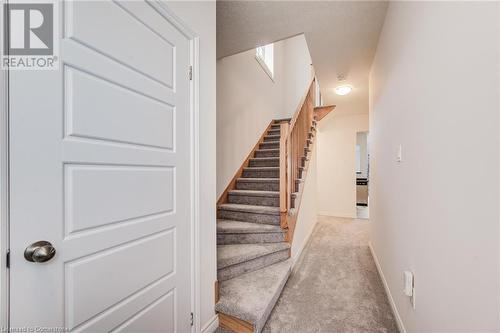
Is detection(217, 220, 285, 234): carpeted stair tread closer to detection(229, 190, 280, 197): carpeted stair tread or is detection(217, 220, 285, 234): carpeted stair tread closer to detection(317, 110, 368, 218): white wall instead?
detection(229, 190, 280, 197): carpeted stair tread

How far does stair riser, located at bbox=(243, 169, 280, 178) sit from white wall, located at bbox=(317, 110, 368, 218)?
8.67ft

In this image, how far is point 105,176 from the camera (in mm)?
944

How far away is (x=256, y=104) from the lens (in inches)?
164

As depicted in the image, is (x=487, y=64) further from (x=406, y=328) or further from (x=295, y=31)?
(x=295, y=31)

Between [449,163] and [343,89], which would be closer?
[449,163]

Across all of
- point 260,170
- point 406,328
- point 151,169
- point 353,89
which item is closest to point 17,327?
point 151,169

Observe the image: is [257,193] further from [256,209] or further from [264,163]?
[264,163]

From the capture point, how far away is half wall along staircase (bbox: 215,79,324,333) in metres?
1.65

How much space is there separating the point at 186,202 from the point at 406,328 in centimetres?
159

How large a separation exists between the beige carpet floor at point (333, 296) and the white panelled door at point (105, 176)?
2.82 feet

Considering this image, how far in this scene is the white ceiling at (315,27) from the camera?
1895mm
